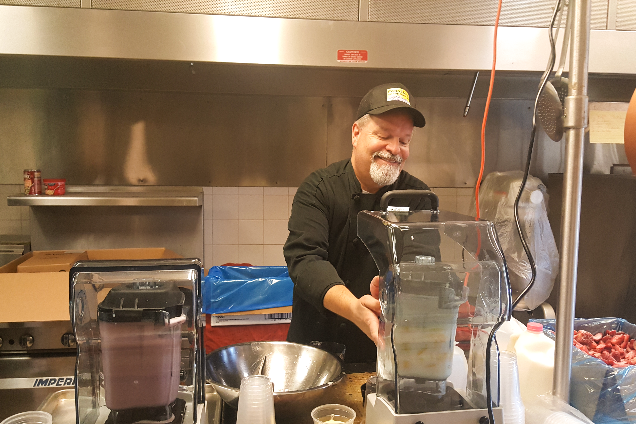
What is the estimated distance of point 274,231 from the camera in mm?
2893

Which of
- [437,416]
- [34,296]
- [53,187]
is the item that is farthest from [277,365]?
[53,187]

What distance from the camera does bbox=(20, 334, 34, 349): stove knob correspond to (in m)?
2.00

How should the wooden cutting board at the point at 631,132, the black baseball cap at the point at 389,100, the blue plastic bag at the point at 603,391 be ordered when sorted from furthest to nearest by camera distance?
the black baseball cap at the point at 389,100
the blue plastic bag at the point at 603,391
the wooden cutting board at the point at 631,132

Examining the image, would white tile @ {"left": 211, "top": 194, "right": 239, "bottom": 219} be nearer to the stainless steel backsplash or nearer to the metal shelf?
the stainless steel backsplash

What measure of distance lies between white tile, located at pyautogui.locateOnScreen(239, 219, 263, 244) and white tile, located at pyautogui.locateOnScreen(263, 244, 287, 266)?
8 cm

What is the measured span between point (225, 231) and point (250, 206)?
8.4 inches

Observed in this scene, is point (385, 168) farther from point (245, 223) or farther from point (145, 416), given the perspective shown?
point (245, 223)

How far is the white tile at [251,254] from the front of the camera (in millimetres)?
2885

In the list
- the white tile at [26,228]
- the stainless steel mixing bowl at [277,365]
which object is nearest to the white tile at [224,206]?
the white tile at [26,228]

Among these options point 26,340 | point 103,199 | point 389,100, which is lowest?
point 26,340

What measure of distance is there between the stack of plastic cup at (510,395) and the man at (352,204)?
72cm

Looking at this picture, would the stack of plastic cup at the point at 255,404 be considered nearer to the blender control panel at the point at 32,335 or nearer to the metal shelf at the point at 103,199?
the blender control panel at the point at 32,335

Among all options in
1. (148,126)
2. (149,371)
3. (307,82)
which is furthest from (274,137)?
(149,371)

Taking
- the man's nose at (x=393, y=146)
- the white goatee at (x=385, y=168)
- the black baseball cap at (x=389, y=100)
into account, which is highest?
the black baseball cap at (x=389, y=100)
